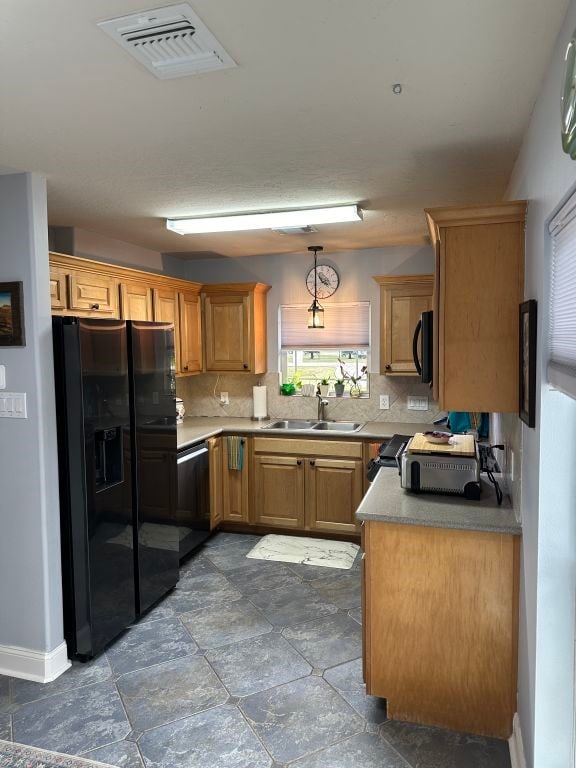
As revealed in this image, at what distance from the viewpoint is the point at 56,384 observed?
2748 millimetres

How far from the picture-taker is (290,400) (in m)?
5.08

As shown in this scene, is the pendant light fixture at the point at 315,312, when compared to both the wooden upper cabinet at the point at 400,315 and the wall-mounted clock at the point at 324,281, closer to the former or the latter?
the wall-mounted clock at the point at 324,281

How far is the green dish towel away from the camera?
15.0ft

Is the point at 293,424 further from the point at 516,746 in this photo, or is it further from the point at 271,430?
the point at 516,746

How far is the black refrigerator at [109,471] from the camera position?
8.98ft

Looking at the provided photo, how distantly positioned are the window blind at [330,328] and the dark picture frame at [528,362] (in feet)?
9.27

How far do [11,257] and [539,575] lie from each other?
103 inches

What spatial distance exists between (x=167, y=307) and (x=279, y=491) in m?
1.76

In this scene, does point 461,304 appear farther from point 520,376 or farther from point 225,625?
point 225,625

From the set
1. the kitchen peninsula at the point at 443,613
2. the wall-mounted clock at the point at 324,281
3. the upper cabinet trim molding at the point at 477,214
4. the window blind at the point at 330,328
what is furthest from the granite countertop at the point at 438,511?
the wall-mounted clock at the point at 324,281

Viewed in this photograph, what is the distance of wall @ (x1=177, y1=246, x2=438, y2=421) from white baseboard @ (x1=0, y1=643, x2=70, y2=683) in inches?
109

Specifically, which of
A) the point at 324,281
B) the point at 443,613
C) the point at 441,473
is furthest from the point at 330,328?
the point at 443,613

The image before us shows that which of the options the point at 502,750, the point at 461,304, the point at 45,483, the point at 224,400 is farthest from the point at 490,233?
the point at 224,400

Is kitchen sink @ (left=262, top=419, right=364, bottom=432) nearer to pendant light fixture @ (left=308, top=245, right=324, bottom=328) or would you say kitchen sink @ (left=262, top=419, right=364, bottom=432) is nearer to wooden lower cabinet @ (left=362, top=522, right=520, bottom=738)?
pendant light fixture @ (left=308, top=245, right=324, bottom=328)
